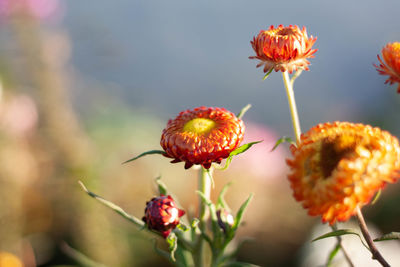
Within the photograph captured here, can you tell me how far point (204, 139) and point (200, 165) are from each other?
0.05 metres

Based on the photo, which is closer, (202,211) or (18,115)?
(202,211)

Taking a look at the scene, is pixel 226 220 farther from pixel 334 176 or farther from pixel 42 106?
pixel 42 106

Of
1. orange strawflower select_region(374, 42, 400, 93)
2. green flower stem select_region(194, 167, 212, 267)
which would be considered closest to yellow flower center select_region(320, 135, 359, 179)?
orange strawflower select_region(374, 42, 400, 93)

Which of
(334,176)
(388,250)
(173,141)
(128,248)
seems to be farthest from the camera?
(128,248)

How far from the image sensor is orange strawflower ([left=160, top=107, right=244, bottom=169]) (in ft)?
1.78

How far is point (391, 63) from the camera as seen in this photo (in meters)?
0.53

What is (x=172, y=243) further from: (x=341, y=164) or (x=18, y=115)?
(x=18, y=115)

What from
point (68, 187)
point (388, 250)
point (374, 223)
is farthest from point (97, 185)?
point (374, 223)

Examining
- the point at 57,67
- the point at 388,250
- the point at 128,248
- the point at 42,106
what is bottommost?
the point at 128,248

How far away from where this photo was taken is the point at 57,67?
1655mm

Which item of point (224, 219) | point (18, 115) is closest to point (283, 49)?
point (224, 219)

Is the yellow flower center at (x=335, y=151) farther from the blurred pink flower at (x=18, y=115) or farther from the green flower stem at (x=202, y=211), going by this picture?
the blurred pink flower at (x=18, y=115)

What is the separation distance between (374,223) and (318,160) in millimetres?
1575

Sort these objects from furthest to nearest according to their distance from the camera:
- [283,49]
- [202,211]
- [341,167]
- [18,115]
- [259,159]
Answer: [259,159] → [18,115] → [202,211] → [283,49] → [341,167]
